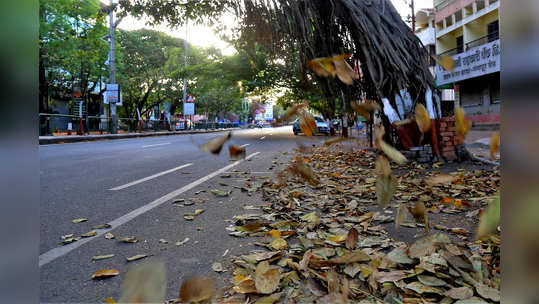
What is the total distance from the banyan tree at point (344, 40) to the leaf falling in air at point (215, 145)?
1.30 meters

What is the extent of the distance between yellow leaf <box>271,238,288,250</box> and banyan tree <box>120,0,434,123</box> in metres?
1.04

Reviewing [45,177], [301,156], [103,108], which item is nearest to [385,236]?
[301,156]

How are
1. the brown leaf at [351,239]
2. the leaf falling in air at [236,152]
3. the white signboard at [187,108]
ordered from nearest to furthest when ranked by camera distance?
the leaf falling in air at [236,152]
the brown leaf at [351,239]
the white signboard at [187,108]

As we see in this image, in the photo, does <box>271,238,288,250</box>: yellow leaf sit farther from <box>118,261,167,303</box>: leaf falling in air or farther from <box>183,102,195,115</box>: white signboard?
<box>183,102,195,115</box>: white signboard

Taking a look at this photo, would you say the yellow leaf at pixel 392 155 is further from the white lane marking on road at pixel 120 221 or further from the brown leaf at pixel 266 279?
the white lane marking on road at pixel 120 221

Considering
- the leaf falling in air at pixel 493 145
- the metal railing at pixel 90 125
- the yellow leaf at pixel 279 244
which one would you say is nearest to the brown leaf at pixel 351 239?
the yellow leaf at pixel 279 244

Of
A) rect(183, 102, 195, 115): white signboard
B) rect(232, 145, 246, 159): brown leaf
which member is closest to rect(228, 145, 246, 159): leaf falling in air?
rect(232, 145, 246, 159): brown leaf

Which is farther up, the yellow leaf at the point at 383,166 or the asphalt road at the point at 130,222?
the yellow leaf at the point at 383,166

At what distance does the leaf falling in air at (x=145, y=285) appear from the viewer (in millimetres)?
888

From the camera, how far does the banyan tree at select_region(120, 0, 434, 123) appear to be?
2.88 metres

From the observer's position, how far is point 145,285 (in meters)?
0.91

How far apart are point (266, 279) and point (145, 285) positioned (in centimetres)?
81

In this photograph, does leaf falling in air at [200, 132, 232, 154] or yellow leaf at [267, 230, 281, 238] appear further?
yellow leaf at [267, 230, 281, 238]
